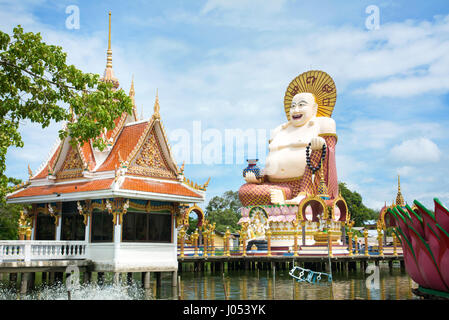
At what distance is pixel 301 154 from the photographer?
37281 mm

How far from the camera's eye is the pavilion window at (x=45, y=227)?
19.5 meters

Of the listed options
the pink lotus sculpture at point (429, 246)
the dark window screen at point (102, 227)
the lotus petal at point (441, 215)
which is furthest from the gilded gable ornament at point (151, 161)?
the lotus petal at point (441, 215)

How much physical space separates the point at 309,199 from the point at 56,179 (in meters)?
16.7

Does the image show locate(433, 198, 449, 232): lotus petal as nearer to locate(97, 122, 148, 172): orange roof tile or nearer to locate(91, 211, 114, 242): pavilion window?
locate(91, 211, 114, 242): pavilion window

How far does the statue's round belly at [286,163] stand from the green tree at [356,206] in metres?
26.2

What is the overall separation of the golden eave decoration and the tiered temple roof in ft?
72.0

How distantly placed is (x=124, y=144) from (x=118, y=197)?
9.39ft

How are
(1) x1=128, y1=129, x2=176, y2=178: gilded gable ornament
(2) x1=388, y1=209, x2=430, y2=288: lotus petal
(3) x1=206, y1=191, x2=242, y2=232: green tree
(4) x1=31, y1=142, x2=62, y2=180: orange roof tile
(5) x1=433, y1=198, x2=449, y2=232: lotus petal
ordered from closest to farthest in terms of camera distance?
(5) x1=433, y1=198, x2=449, y2=232: lotus petal → (2) x1=388, y1=209, x2=430, y2=288: lotus petal → (1) x1=128, y1=129, x2=176, y2=178: gilded gable ornament → (4) x1=31, y1=142, x2=62, y2=180: orange roof tile → (3) x1=206, y1=191, x2=242, y2=232: green tree

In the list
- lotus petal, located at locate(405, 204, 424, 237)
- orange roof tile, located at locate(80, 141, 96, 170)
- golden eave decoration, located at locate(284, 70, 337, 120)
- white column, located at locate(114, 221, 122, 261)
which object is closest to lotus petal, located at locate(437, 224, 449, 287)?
lotus petal, located at locate(405, 204, 424, 237)

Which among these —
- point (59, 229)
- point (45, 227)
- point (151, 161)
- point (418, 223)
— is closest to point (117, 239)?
point (59, 229)

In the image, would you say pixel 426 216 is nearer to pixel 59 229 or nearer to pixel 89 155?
pixel 89 155

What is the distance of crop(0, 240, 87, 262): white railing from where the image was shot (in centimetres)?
1555

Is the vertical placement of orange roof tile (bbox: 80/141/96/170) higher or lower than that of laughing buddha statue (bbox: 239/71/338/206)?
lower

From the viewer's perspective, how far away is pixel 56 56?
13086mm
